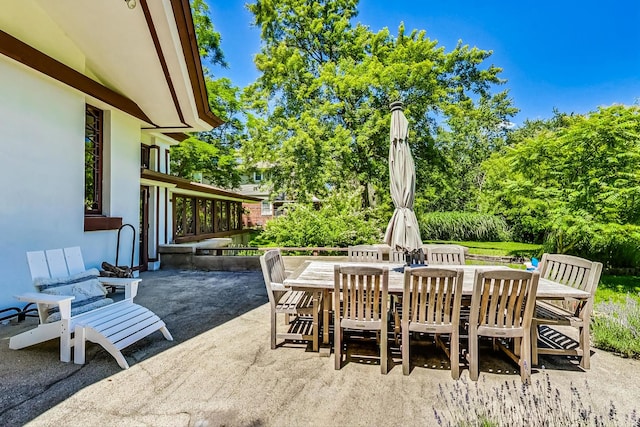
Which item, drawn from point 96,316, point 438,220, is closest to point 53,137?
point 96,316

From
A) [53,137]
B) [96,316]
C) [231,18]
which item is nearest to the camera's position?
[96,316]

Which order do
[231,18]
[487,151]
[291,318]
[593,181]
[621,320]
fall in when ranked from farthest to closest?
[487,151]
[231,18]
[593,181]
[291,318]
[621,320]

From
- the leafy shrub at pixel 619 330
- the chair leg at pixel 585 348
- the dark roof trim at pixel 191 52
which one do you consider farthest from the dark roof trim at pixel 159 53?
the leafy shrub at pixel 619 330

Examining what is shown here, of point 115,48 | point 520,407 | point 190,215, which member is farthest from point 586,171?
point 190,215

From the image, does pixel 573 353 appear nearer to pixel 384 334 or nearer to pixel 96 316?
pixel 384 334

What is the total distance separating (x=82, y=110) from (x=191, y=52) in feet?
7.53

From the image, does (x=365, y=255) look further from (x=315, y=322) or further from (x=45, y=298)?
(x=45, y=298)

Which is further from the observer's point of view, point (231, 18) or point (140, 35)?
point (231, 18)

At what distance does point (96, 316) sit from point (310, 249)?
566 centimetres

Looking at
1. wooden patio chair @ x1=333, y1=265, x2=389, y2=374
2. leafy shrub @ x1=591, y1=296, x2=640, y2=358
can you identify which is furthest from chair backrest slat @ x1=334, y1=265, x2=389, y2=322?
leafy shrub @ x1=591, y1=296, x2=640, y2=358

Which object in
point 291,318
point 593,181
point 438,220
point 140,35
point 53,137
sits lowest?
point 291,318

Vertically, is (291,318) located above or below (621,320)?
below

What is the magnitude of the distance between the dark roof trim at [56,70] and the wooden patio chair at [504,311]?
645 centimetres

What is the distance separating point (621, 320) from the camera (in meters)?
3.88
